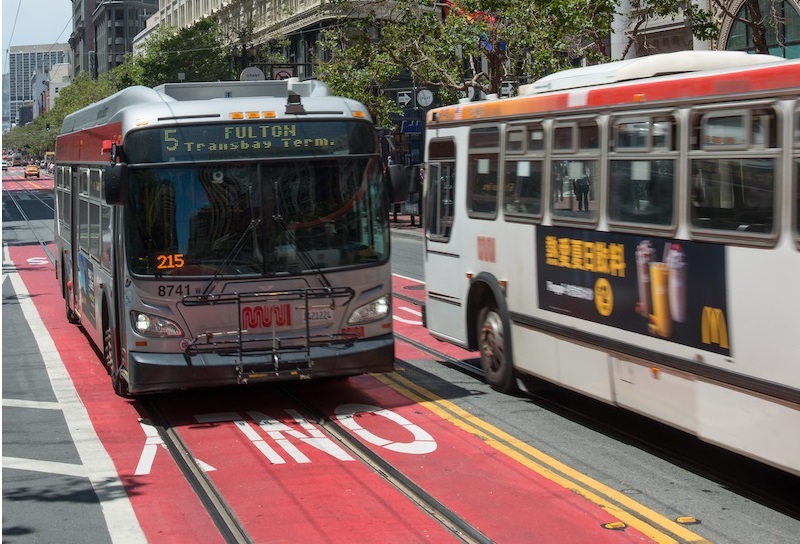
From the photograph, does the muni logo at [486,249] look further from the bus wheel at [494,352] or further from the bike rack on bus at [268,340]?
the bike rack on bus at [268,340]

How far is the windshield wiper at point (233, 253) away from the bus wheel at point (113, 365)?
1.79m

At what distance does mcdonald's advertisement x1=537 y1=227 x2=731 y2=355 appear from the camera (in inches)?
318

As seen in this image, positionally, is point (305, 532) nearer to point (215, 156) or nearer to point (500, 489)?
point (500, 489)

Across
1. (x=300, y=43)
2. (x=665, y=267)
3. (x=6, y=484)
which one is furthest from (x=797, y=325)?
(x=300, y=43)

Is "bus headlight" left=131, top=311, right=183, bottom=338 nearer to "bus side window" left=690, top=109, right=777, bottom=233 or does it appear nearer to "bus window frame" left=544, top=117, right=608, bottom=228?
"bus window frame" left=544, top=117, right=608, bottom=228

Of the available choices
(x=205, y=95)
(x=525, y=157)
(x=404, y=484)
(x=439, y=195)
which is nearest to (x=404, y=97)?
(x=439, y=195)

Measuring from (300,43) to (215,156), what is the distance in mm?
58577

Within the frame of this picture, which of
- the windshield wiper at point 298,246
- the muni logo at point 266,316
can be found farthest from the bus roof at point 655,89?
the muni logo at point 266,316

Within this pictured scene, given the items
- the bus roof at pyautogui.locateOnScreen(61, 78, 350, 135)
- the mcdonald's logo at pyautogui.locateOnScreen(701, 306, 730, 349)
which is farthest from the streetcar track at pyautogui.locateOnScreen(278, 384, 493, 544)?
the bus roof at pyautogui.locateOnScreen(61, 78, 350, 135)

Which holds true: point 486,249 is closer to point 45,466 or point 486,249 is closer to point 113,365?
point 113,365

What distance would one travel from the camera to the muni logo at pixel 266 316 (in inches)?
416

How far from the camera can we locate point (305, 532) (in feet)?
24.5

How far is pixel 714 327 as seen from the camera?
8.04m

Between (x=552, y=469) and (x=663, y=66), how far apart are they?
3228 millimetres
